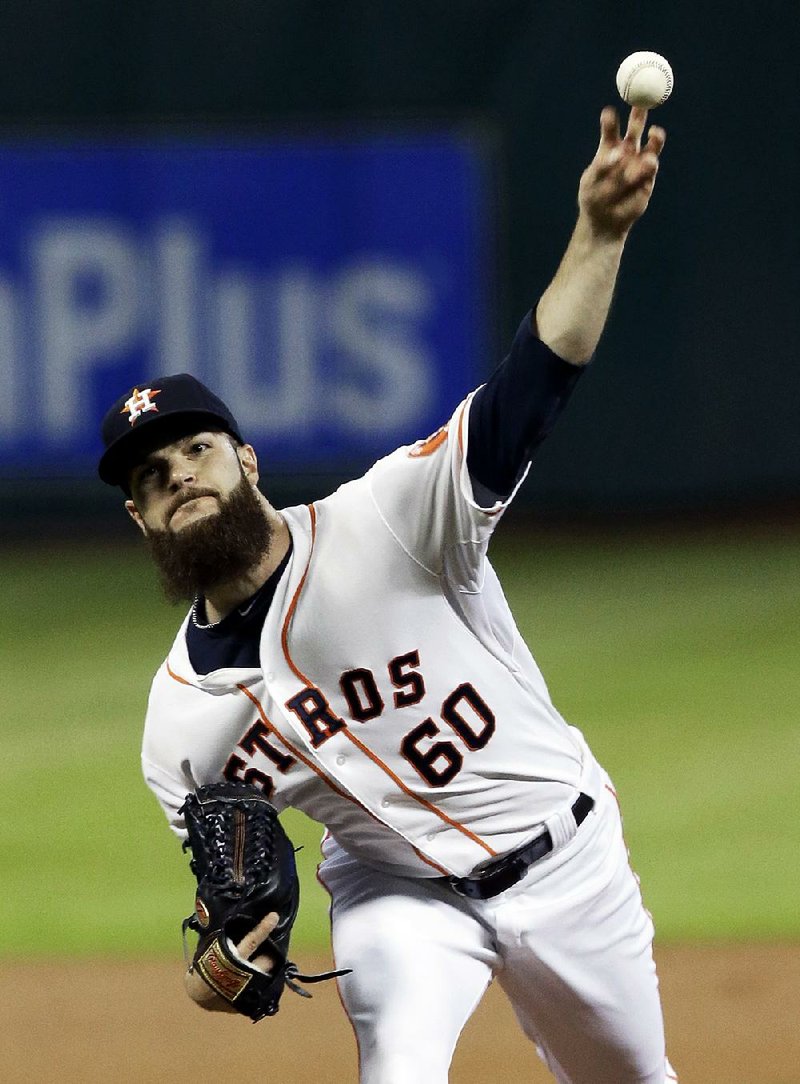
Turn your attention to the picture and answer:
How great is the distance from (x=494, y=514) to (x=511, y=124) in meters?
8.19

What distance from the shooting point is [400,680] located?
11.8 ft

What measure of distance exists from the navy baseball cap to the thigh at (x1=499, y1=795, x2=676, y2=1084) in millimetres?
1214

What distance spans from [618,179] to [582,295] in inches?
8.3

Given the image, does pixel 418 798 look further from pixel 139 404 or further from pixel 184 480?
pixel 139 404

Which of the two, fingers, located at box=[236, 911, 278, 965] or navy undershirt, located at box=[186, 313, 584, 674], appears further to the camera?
fingers, located at box=[236, 911, 278, 965]

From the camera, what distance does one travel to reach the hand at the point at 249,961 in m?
3.49

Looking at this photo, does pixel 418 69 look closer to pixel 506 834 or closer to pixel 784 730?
pixel 784 730

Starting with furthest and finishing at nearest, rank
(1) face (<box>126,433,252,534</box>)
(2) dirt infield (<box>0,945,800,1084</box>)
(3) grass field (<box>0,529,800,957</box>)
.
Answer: (3) grass field (<box>0,529,800,957</box>) → (2) dirt infield (<box>0,945,800,1084</box>) → (1) face (<box>126,433,252,534</box>)

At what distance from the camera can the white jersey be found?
359cm

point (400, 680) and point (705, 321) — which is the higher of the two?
point (400, 680)

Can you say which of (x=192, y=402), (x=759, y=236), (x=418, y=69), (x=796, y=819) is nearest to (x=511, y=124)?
(x=418, y=69)

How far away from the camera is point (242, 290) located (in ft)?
36.1

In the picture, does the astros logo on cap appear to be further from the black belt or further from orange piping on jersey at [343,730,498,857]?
the black belt

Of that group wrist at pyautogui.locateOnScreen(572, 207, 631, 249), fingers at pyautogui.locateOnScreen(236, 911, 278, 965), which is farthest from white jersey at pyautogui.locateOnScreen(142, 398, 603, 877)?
wrist at pyautogui.locateOnScreen(572, 207, 631, 249)
